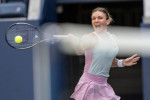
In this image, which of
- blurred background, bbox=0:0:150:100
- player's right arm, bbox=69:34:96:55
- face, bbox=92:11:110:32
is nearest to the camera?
player's right arm, bbox=69:34:96:55

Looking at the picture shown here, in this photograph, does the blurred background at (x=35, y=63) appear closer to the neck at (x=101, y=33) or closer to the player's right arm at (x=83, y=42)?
the neck at (x=101, y=33)

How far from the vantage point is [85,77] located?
12.6 ft

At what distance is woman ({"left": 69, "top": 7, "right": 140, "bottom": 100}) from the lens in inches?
146

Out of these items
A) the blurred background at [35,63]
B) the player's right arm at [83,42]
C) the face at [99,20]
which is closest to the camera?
the player's right arm at [83,42]

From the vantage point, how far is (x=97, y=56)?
3732 millimetres

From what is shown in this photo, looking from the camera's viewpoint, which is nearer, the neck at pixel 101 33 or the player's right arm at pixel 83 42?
the player's right arm at pixel 83 42

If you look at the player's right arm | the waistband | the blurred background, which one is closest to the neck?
the player's right arm

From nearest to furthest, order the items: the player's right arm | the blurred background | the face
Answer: the player's right arm < the face < the blurred background

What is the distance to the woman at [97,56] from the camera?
3721 millimetres

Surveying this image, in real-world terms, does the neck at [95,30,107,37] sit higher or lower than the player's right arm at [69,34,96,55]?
higher

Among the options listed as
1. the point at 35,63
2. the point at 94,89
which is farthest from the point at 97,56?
the point at 35,63

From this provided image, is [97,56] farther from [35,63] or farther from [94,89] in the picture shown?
[35,63]

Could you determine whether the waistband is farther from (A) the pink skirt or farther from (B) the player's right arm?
(B) the player's right arm

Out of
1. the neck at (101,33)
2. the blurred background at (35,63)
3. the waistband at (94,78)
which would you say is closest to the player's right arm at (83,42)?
the neck at (101,33)
